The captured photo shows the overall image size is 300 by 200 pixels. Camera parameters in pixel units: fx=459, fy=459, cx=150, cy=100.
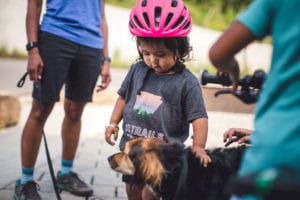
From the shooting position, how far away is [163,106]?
8.97 feet

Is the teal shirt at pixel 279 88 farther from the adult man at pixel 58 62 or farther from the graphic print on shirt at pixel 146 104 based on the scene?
the adult man at pixel 58 62

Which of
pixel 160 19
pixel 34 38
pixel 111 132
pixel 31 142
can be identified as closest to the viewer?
pixel 160 19

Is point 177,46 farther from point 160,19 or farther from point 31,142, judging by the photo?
point 31,142

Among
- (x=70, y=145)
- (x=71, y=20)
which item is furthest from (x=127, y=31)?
(x=71, y=20)

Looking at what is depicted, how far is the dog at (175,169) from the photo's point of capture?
2076mm

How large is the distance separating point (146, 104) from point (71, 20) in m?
1.23

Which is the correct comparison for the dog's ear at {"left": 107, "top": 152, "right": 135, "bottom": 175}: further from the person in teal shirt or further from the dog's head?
the person in teal shirt

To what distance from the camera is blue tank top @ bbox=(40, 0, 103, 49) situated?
3602mm

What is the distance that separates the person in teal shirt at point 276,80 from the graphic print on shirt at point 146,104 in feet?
4.26

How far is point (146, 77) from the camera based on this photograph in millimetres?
2873

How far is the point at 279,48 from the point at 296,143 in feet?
0.97

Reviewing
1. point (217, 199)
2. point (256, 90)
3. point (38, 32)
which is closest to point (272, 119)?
point (256, 90)

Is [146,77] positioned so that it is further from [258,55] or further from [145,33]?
[258,55]

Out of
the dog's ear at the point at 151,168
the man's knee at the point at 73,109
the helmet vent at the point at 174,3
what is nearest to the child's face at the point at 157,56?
the helmet vent at the point at 174,3
